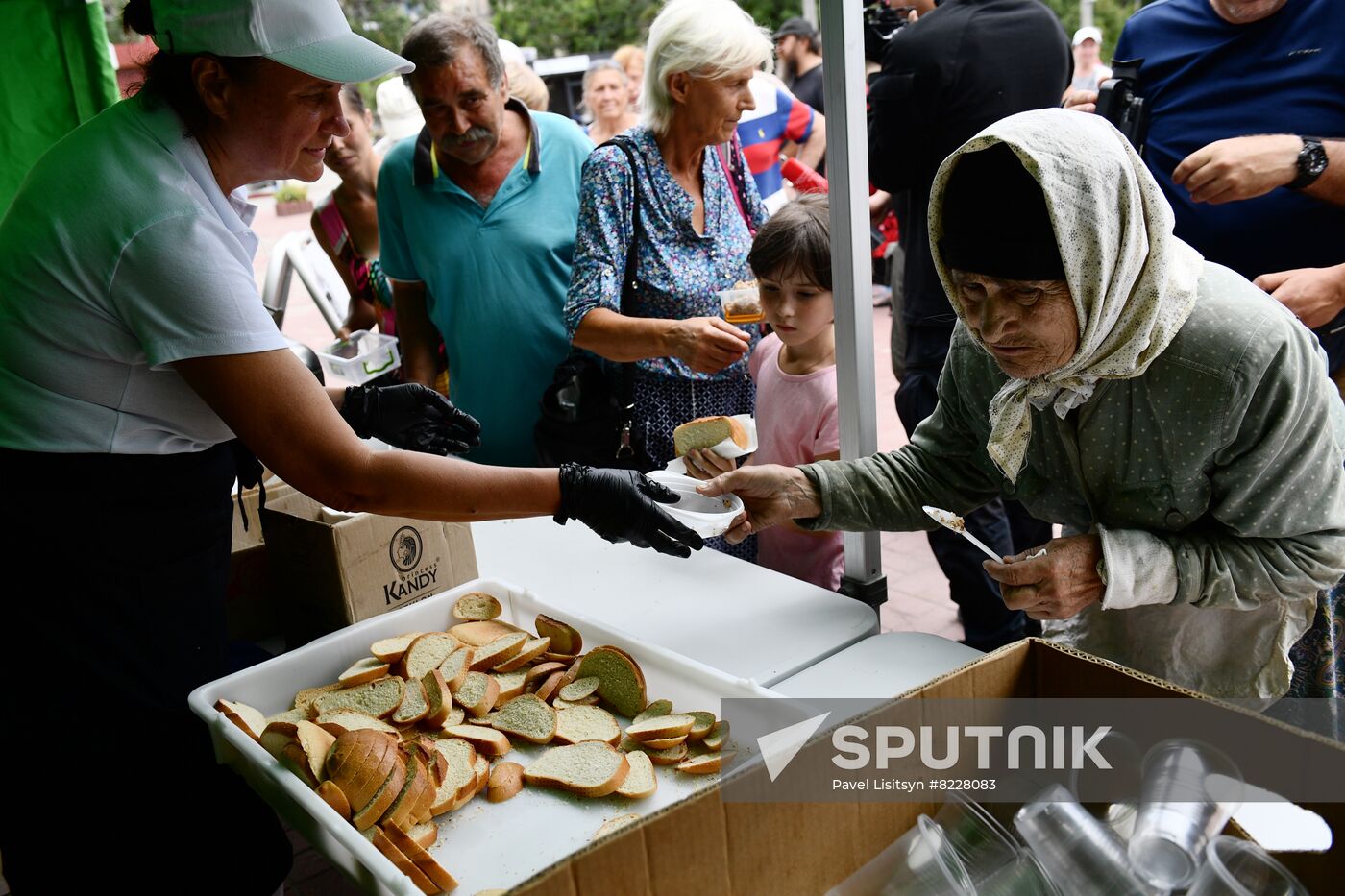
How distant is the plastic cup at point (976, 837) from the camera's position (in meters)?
0.94

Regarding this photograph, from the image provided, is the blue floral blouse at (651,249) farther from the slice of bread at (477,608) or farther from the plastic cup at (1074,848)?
the plastic cup at (1074,848)

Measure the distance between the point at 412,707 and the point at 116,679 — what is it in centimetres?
44

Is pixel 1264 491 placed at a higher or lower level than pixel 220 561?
higher

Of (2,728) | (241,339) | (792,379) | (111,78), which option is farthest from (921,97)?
(111,78)

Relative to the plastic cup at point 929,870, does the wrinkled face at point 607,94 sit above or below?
above

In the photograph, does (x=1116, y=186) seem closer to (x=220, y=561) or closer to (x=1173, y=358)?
(x=1173, y=358)

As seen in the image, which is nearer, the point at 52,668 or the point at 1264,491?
the point at 1264,491

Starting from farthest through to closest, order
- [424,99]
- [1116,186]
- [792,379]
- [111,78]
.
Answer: [111,78]
[424,99]
[792,379]
[1116,186]

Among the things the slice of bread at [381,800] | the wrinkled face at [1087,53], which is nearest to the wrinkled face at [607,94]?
the slice of bread at [381,800]

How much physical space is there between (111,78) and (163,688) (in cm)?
272

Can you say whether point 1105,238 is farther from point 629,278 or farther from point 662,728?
point 629,278

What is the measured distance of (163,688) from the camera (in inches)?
60.8

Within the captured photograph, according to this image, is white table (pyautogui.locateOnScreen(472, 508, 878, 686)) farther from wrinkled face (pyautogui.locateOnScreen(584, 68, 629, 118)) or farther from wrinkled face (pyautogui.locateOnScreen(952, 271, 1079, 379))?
wrinkled face (pyautogui.locateOnScreen(584, 68, 629, 118))

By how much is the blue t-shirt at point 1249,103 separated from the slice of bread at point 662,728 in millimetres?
1619
